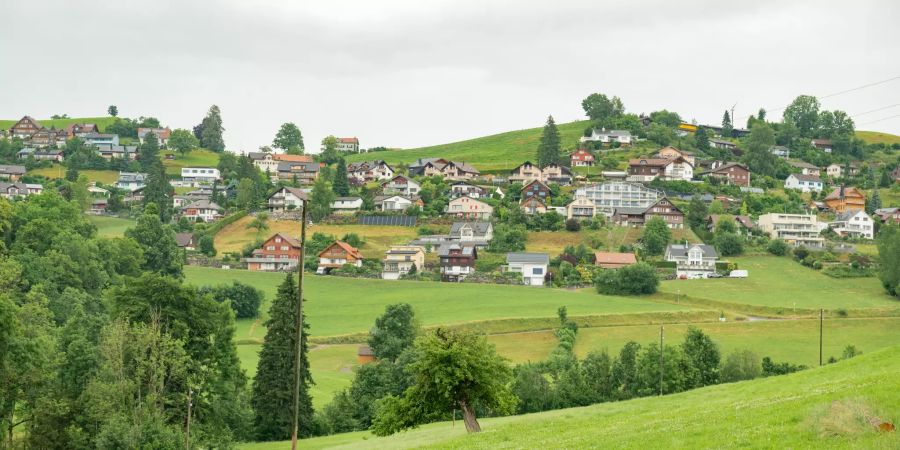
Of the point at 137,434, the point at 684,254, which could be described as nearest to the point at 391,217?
the point at 684,254

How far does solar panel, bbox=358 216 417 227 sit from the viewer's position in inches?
4866

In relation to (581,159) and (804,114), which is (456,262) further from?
(804,114)

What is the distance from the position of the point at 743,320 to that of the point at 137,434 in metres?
57.2

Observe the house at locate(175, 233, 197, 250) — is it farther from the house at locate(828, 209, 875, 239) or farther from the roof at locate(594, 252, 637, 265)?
the house at locate(828, 209, 875, 239)

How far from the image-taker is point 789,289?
95.5 meters

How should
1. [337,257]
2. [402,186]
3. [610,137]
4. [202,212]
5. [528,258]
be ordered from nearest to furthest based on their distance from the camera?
[528,258] < [337,257] < [202,212] < [402,186] < [610,137]

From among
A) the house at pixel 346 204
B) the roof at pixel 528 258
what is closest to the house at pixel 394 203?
the house at pixel 346 204

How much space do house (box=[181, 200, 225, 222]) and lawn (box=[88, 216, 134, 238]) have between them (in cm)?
665

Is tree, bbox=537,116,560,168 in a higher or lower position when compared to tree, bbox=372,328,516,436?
higher

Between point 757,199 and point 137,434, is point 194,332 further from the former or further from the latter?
point 757,199

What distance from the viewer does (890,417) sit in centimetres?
2227

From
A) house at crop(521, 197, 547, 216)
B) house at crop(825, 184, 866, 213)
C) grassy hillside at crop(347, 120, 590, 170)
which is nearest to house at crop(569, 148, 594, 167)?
grassy hillside at crop(347, 120, 590, 170)

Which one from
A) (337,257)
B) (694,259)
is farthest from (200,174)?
(694,259)

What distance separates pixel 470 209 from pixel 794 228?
36108 mm
